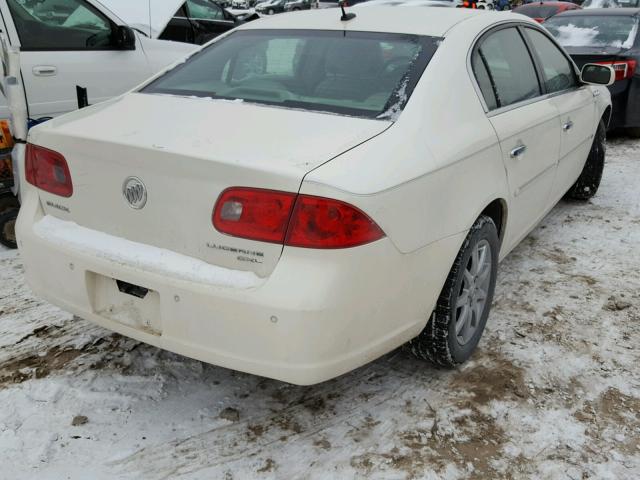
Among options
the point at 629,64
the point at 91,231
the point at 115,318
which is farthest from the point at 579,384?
the point at 629,64

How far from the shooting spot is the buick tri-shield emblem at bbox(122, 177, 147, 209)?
7.29ft

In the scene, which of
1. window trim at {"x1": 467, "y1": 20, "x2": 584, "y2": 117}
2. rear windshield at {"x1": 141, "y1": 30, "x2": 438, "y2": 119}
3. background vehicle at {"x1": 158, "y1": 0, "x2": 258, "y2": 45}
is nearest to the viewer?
rear windshield at {"x1": 141, "y1": 30, "x2": 438, "y2": 119}

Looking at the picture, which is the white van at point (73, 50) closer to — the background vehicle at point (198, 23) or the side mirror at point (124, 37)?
the side mirror at point (124, 37)

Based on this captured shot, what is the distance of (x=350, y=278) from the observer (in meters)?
2.04

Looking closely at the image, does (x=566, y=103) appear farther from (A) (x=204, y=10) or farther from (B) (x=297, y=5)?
(B) (x=297, y=5)

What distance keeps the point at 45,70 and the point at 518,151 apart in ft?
10.8

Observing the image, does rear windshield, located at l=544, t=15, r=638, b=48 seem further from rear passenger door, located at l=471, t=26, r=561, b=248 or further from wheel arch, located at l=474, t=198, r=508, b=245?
wheel arch, located at l=474, t=198, r=508, b=245

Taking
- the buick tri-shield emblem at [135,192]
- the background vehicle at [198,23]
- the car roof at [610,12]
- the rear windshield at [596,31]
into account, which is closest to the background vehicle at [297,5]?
the background vehicle at [198,23]

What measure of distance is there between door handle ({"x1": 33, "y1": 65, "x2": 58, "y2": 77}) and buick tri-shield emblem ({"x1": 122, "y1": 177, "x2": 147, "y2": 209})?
2.68m

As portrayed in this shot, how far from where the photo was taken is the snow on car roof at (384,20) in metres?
2.94

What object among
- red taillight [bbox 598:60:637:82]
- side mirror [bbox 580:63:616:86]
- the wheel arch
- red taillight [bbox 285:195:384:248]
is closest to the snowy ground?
the wheel arch

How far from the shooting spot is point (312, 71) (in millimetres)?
2822

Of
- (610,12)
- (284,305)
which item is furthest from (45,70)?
(610,12)

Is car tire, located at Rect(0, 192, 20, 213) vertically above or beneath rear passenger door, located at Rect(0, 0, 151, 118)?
beneath
